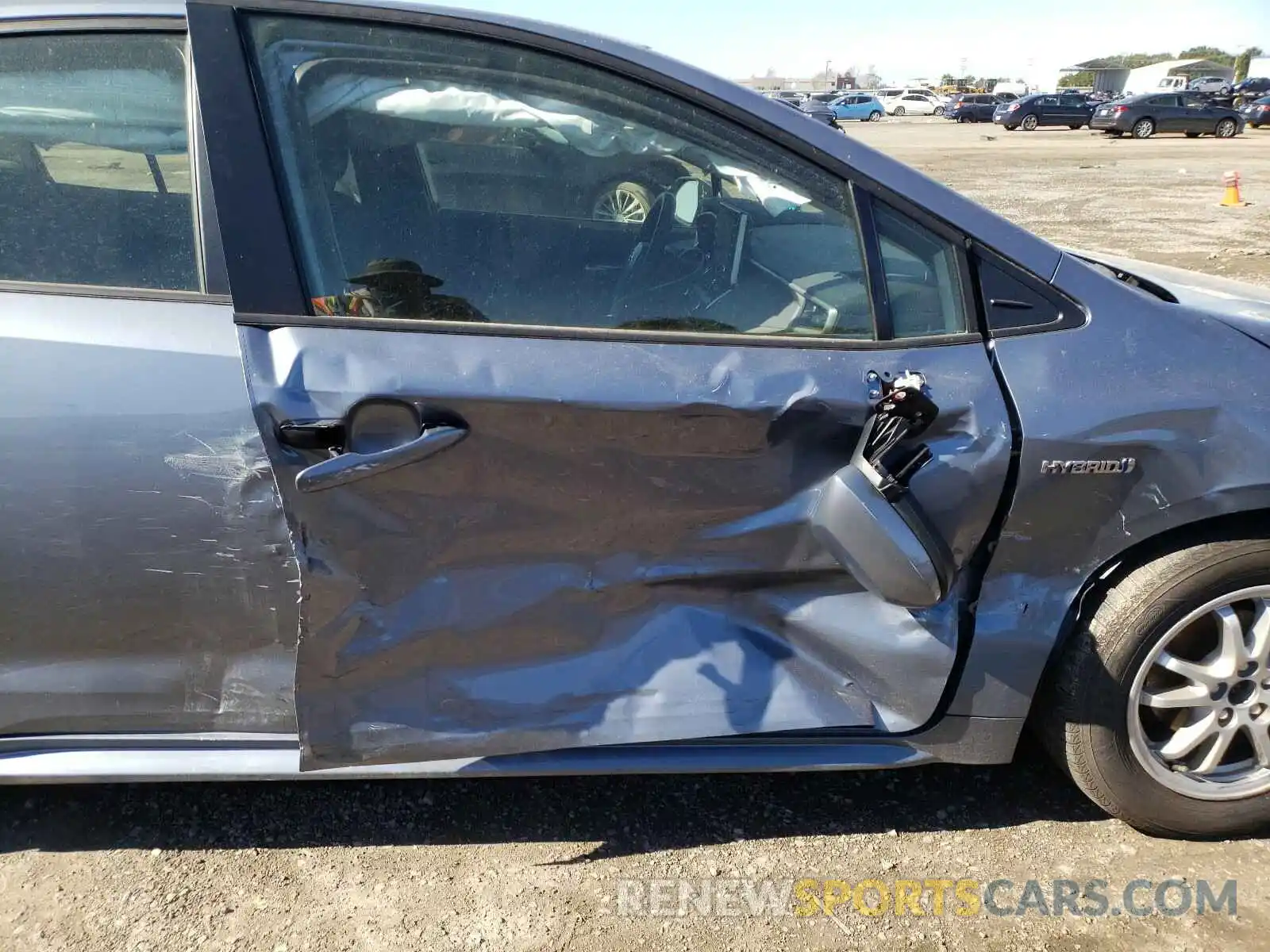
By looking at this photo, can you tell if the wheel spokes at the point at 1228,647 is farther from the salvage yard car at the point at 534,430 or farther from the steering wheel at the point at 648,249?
the steering wheel at the point at 648,249

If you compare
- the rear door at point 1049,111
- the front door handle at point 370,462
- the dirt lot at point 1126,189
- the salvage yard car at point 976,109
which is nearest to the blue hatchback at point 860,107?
the salvage yard car at point 976,109

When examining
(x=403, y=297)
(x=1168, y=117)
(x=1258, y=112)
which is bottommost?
(x=1168, y=117)

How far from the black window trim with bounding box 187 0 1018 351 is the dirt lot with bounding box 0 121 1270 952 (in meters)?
1.17

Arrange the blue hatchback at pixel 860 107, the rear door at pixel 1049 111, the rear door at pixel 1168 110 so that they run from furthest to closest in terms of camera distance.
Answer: the blue hatchback at pixel 860 107 → the rear door at pixel 1049 111 → the rear door at pixel 1168 110

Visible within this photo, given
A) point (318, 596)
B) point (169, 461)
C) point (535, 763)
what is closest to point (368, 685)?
point (318, 596)

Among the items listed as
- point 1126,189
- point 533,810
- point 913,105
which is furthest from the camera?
point 913,105

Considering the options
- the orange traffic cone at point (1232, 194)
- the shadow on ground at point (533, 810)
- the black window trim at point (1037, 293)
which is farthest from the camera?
the orange traffic cone at point (1232, 194)

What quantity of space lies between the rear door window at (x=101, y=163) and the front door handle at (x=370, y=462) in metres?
0.46

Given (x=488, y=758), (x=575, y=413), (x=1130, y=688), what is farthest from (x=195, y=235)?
(x=1130, y=688)

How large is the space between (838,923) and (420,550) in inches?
46.7

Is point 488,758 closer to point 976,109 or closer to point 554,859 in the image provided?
point 554,859

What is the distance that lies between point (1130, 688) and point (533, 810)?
1.41 meters

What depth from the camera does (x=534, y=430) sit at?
1.80 m

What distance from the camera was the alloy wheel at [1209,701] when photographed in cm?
207
